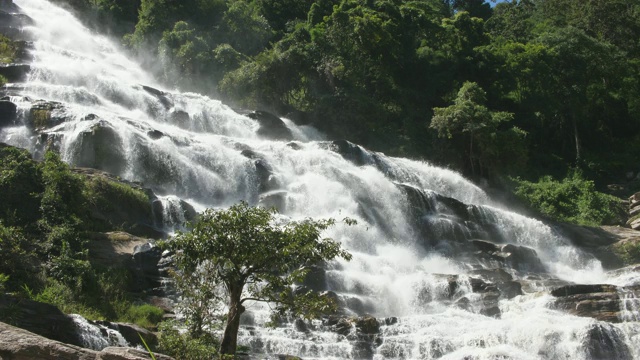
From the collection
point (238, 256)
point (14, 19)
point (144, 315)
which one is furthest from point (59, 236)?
point (14, 19)

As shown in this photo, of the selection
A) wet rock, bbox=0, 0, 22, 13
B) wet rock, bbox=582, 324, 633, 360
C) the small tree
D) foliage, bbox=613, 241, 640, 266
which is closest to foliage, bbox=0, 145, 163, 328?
the small tree

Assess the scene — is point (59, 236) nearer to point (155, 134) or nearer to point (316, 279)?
point (316, 279)

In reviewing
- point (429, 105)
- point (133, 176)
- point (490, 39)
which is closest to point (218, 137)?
A: point (133, 176)

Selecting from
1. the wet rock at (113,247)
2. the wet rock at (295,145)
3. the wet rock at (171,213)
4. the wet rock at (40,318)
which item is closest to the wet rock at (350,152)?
the wet rock at (295,145)

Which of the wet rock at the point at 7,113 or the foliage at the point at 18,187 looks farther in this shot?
the wet rock at the point at 7,113

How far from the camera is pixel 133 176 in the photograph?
23.1m

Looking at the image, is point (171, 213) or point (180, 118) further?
Result: point (180, 118)

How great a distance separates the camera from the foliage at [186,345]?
411 inches

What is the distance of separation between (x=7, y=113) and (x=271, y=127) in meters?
12.4

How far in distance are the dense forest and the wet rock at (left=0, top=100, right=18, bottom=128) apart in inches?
585

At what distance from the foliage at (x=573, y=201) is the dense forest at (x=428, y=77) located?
2448 millimetres

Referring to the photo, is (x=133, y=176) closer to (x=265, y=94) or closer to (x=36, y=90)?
(x=36, y=90)

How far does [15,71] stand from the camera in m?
29.1

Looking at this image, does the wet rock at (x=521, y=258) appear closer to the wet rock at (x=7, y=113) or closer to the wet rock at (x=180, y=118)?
the wet rock at (x=180, y=118)
